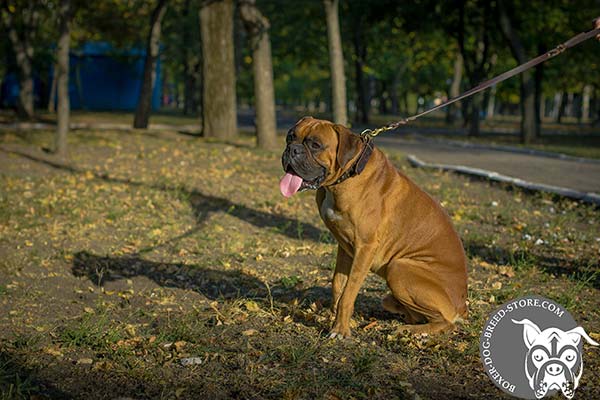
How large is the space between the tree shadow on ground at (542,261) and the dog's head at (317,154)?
3046 mm

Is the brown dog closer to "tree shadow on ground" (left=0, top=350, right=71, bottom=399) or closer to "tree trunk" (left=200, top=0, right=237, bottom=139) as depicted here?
"tree shadow on ground" (left=0, top=350, right=71, bottom=399)

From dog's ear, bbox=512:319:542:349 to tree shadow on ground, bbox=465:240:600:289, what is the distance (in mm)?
2755

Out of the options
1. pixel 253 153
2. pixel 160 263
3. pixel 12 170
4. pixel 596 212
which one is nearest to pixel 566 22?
pixel 253 153

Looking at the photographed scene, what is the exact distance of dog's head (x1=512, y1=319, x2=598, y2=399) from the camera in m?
4.16

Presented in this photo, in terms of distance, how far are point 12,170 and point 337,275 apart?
9.82 metres

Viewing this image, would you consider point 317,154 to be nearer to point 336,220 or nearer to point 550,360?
point 336,220

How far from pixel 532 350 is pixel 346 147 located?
5.49 feet

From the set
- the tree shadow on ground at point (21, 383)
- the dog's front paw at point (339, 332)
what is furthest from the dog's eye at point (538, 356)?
the tree shadow on ground at point (21, 383)

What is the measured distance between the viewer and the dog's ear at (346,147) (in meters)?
4.88

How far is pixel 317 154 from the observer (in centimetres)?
487

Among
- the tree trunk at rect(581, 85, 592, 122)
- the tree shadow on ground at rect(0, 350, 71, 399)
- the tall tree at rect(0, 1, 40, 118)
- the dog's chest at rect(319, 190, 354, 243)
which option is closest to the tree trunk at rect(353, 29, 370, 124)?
the tall tree at rect(0, 1, 40, 118)

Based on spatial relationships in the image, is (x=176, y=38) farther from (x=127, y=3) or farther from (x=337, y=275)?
(x=337, y=275)

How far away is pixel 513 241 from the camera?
895 cm

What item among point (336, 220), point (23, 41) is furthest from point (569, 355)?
point (23, 41)
